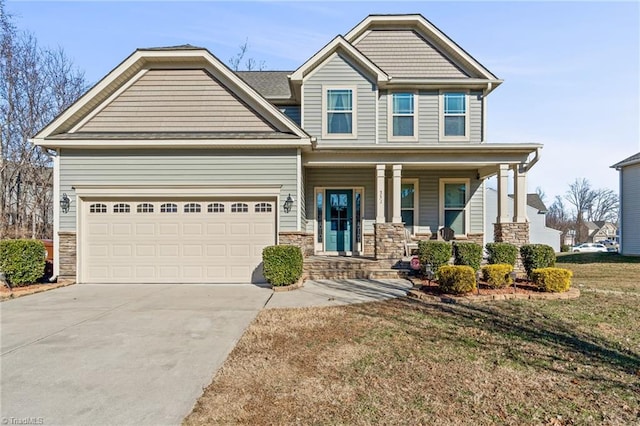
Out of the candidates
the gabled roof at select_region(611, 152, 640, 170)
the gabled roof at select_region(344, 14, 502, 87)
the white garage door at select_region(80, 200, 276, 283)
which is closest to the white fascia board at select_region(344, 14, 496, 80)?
the gabled roof at select_region(344, 14, 502, 87)

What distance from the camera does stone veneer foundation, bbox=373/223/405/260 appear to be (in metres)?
10.6

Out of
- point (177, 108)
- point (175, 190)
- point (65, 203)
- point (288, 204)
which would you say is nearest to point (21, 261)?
point (65, 203)

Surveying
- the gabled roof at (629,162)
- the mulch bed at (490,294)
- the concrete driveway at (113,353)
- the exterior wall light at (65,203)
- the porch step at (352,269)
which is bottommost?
the concrete driveway at (113,353)

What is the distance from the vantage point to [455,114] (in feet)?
39.8

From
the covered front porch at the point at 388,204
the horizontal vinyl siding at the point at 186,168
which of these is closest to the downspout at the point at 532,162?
the covered front porch at the point at 388,204

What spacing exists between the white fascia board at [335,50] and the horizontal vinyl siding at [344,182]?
2.98 m

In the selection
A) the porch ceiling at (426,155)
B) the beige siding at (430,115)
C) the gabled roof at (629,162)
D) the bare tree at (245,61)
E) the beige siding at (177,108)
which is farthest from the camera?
the bare tree at (245,61)

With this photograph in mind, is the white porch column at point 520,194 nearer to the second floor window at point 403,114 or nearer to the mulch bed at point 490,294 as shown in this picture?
the mulch bed at point 490,294

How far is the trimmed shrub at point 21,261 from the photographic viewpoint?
8570mm

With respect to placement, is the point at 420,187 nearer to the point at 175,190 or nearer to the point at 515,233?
the point at 515,233

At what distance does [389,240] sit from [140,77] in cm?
841

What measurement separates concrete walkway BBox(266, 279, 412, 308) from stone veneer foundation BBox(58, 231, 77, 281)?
5.65 meters

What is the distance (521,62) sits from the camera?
39.8ft

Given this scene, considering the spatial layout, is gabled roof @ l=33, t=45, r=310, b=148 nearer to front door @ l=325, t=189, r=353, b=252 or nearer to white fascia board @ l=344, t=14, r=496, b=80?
front door @ l=325, t=189, r=353, b=252
